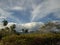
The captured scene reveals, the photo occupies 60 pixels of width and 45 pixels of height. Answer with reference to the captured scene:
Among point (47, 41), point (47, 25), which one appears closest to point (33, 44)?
point (47, 41)

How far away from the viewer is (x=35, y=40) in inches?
1155

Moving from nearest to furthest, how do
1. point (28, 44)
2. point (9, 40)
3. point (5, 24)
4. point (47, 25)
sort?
1. point (28, 44)
2. point (9, 40)
3. point (47, 25)
4. point (5, 24)

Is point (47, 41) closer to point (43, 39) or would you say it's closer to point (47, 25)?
point (43, 39)

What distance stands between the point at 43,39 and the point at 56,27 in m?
30.8

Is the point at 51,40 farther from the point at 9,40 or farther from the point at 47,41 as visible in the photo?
the point at 9,40

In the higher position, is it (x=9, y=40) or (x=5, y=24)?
(x=5, y=24)

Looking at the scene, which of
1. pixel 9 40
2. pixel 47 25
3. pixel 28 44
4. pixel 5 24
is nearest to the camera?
pixel 28 44

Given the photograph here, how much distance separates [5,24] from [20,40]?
3644 centimetres

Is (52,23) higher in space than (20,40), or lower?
higher

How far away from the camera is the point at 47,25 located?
5856cm

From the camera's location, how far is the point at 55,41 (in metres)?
30.9

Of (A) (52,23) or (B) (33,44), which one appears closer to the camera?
(B) (33,44)

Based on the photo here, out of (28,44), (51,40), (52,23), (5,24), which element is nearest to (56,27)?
(52,23)

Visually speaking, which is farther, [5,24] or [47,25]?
[5,24]
